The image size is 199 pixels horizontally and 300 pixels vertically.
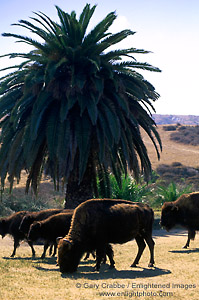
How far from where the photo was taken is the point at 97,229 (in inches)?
458

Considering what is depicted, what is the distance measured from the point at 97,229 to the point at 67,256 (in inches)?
44.6

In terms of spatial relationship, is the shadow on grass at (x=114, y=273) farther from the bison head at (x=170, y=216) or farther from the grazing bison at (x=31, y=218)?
the bison head at (x=170, y=216)

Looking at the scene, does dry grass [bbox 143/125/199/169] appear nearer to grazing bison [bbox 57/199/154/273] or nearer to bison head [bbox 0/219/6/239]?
bison head [bbox 0/219/6/239]

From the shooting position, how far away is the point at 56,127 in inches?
669

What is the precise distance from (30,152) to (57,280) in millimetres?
7602

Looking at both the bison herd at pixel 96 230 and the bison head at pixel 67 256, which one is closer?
the bison head at pixel 67 256

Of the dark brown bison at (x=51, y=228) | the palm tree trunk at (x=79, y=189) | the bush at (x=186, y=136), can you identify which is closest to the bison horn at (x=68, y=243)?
the dark brown bison at (x=51, y=228)

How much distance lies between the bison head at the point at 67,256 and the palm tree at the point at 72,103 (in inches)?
210

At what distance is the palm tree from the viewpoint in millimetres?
16750

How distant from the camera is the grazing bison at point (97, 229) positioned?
11.2m

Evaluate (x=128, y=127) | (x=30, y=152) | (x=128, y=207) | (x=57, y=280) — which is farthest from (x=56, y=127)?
(x=57, y=280)

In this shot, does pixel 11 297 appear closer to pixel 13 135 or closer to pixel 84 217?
pixel 84 217

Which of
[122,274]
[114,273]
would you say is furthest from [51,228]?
[122,274]

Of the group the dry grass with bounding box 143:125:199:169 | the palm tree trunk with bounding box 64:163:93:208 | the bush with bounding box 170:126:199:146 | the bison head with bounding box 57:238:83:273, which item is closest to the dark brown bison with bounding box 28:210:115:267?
the bison head with bounding box 57:238:83:273
